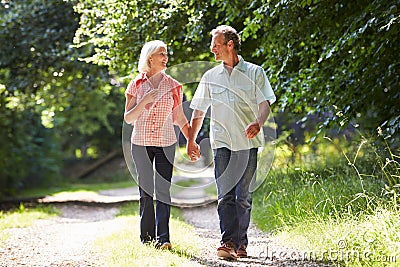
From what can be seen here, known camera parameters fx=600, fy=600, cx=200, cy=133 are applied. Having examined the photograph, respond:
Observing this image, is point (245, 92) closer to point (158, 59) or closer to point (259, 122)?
point (259, 122)

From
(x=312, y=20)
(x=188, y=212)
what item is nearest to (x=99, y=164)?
(x=188, y=212)

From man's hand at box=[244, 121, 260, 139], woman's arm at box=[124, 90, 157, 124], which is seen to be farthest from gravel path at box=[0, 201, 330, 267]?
woman's arm at box=[124, 90, 157, 124]

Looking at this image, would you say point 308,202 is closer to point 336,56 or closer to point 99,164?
point 336,56

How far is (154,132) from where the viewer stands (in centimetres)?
534

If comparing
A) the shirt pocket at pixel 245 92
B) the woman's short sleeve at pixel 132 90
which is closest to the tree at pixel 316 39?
the shirt pocket at pixel 245 92

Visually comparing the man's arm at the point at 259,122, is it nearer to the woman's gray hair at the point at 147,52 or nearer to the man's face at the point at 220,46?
the man's face at the point at 220,46

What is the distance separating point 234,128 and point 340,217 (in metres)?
1.49

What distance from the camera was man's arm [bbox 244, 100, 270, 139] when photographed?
4.97 m

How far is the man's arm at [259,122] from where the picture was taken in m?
4.97

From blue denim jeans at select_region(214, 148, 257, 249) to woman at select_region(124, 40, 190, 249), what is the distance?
503 millimetres

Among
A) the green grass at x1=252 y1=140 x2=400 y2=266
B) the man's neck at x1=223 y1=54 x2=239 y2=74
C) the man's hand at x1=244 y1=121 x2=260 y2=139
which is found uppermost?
the man's neck at x1=223 y1=54 x2=239 y2=74

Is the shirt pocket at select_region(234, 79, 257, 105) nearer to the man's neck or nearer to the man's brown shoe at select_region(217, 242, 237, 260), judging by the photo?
the man's neck

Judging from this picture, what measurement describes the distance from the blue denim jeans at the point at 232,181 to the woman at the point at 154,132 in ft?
1.65

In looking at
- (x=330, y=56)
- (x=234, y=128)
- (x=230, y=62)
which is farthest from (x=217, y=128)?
(x=330, y=56)
